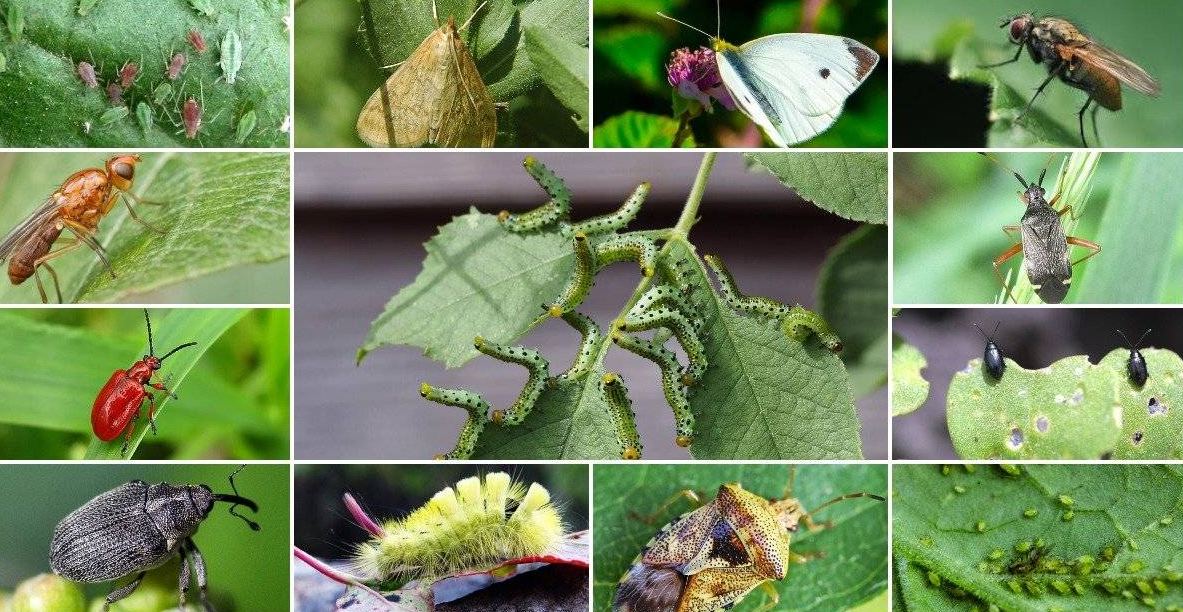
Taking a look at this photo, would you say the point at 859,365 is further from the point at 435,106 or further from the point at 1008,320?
the point at 435,106

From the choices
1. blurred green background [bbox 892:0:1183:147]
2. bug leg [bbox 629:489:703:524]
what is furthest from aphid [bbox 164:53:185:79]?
blurred green background [bbox 892:0:1183:147]

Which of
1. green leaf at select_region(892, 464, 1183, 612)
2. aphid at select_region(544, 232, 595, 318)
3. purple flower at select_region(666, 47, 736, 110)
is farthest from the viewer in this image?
green leaf at select_region(892, 464, 1183, 612)

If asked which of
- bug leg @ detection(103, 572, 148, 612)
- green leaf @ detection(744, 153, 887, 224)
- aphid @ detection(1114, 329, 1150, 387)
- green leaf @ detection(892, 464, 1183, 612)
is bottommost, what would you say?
bug leg @ detection(103, 572, 148, 612)

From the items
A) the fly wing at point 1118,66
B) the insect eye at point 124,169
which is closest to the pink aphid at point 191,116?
the insect eye at point 124,169

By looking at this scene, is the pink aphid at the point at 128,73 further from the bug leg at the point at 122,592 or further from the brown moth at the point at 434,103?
the bug leg at the point at 122,592

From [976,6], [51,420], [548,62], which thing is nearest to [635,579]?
[548,62]

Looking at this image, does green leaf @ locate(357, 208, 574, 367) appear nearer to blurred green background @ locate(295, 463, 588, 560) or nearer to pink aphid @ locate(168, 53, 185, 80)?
blurred green background @ locate(295, 463, 588, 560)

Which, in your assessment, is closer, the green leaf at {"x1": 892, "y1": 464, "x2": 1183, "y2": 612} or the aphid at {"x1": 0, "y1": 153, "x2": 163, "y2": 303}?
the aphid at {"x1": 0, "y1": 153, "x2": 163, "y2": 303}
